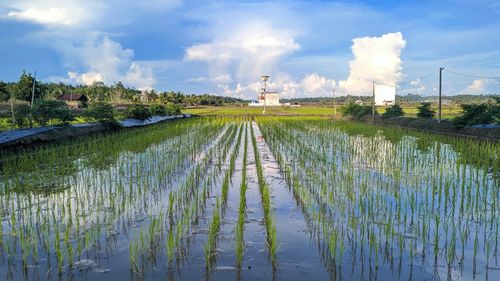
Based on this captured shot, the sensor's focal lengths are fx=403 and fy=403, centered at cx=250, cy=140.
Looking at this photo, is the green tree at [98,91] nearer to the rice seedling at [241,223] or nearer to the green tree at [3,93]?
the green tree at [3,93]

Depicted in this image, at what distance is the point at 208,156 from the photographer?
33.2 feet

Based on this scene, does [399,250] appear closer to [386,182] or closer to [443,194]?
[443,194]

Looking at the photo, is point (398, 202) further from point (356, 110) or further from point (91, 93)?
point (91, 93)

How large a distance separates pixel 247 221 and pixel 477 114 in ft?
45.4

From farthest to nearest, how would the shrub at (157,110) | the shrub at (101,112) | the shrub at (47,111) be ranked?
the shrub at (157,110)
the shrub at (101,112)
the shrub at (47,111)

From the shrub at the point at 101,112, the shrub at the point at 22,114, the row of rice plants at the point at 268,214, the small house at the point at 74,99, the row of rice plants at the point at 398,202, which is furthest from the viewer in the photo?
the small house at the point at 74,99

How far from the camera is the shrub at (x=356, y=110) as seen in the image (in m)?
31.3

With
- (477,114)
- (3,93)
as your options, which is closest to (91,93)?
(3,93)

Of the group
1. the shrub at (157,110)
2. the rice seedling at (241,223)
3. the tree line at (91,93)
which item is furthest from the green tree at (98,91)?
the rice seedling at (241,223)

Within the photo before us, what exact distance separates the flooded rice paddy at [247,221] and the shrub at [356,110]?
2276cm

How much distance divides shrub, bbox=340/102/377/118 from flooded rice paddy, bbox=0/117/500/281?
896 inches

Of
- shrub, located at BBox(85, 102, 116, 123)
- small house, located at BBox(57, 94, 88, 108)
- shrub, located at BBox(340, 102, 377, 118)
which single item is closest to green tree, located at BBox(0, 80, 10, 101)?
small house, located at BBox(57, 94, 88, 108)

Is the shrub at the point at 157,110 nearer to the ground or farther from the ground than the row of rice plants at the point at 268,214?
farther from the ground

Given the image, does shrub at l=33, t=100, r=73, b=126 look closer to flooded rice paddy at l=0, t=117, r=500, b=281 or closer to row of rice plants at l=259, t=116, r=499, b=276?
flooded rice paddy at l=0, t=117, r=500, b=281
